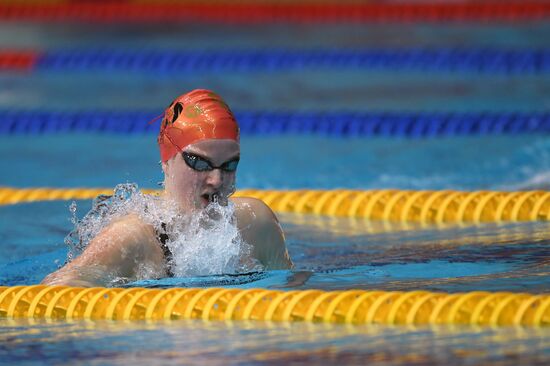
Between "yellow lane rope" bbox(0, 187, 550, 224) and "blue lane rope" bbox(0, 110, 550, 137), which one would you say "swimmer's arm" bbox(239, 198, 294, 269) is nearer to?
"yellow lane rope" bbox(0, 187, 550, 224)

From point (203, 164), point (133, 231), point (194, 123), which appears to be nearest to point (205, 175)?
point (203, 164)

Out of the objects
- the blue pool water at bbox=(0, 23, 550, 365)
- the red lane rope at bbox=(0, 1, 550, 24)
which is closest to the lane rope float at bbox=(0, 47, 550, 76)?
the blue pool water at bbox=(0, 23, 550, 365)

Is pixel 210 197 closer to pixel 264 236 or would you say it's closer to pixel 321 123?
pixel 264 236

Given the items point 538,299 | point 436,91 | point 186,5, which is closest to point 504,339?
point 538,299

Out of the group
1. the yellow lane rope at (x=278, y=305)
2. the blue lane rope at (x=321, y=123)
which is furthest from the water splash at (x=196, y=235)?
the blue lane rope at (x=321, y=123)

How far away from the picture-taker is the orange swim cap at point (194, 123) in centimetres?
333

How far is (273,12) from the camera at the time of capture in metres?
10.0

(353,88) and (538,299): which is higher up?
(353,88)

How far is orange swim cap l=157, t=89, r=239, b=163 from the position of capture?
10.9 ft

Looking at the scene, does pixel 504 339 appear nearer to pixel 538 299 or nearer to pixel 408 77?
pixel 538 299

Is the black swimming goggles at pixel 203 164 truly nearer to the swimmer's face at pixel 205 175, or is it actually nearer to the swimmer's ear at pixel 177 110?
the swimmer's face at pixel 205 175

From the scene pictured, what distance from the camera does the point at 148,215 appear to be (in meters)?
3.41

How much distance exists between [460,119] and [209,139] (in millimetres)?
3641

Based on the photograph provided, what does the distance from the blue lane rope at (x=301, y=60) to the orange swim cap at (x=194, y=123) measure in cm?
492
